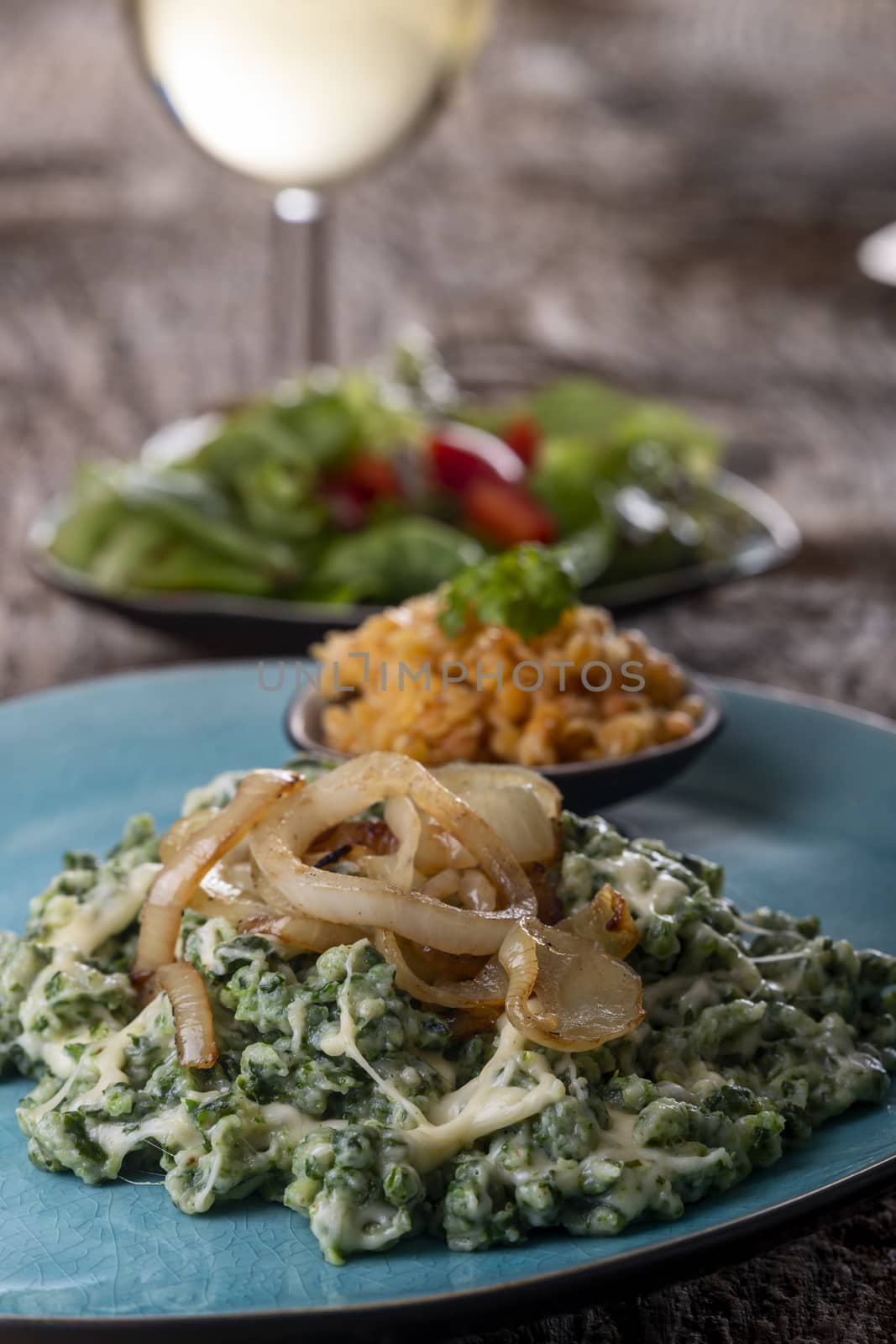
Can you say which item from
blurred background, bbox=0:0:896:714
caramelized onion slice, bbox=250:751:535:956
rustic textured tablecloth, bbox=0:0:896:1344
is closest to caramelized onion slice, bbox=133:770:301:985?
caramelized onion slice, bbox=250:751:535:956

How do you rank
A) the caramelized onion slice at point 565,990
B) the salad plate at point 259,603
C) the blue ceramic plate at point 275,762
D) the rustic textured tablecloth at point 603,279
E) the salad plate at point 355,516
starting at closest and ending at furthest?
the blue ceramic plate at point 275,762
the caramelized onion slice at point 565,990
the salad plate at point 259,603
the salad plate at point 355,516
the rustic textured tablecloth at point 603,279

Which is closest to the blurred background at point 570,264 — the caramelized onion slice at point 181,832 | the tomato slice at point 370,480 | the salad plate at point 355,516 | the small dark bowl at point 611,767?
the salad plate at point 355,516

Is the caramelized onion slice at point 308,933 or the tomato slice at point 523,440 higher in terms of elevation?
the tomato slice at point 523,440

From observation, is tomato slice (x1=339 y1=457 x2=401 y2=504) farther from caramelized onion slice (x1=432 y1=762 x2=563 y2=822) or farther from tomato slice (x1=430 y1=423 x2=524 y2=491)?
caramelized onion slice (x1=432 y1=762 x2=563 y2=822)

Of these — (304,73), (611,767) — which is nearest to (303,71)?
(304,73)

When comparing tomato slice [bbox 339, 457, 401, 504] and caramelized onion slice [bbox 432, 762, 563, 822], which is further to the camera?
tomato slice [bbox 339, 457, 401, 504]

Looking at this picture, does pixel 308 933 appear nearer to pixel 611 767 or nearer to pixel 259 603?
pixel 611 767

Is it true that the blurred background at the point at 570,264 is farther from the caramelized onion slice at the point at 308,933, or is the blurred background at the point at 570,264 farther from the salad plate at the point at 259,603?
the caramelized onion slice at the point at 308,933
